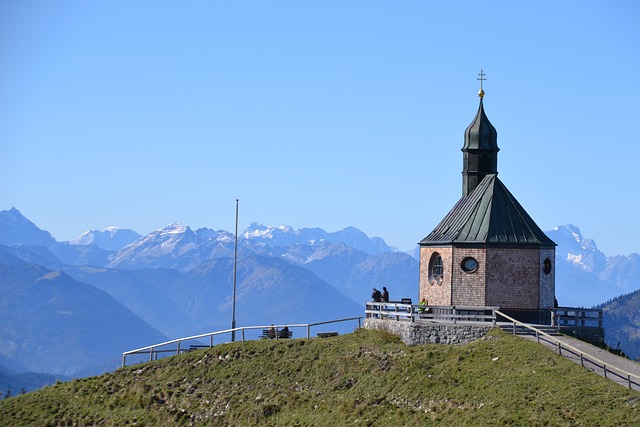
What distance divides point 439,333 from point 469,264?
4.85 m

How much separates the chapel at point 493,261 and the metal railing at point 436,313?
0.53 m

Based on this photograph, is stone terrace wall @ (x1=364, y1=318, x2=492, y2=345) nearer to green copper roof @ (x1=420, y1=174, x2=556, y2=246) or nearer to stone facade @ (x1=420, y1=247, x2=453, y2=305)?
stone facade @ (x1=420, y1=247, x2=453, y2=305)

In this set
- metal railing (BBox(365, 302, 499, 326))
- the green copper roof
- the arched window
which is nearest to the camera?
metal railing (BBox(365, 302, 499, 326))

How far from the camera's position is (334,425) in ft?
159

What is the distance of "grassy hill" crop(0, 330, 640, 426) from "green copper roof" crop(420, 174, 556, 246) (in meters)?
6.18

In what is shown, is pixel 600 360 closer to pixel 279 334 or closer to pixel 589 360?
pixel 589 360

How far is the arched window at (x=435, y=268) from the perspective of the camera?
6195cm

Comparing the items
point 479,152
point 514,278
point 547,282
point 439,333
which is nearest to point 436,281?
point 514,278

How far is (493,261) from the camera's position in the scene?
5994 centimetres

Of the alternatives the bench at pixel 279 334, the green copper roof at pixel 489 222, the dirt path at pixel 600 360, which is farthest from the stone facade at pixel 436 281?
the bench at pixel 279 334

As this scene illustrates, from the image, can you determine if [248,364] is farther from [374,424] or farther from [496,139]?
[496,139]

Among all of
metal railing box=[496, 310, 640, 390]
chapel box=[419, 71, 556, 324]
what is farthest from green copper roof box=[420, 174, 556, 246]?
metal railing box=[496, 310, 640, 390]

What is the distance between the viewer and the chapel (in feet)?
197

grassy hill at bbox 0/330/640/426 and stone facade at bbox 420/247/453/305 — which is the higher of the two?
stone facade at bbox 420/247/453/305
